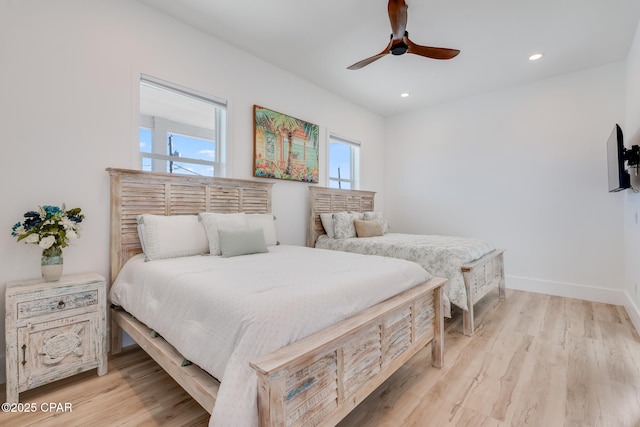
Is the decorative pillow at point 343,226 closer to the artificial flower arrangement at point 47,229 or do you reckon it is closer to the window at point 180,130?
the window at point 180,130

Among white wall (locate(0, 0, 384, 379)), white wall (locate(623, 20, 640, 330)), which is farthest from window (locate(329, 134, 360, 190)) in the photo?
white wall (locate(623, 20, 640, 330))

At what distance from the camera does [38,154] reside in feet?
6.60

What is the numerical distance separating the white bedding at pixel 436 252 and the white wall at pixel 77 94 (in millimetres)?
2308

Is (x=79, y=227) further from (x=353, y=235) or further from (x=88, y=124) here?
(x=353, y=235)

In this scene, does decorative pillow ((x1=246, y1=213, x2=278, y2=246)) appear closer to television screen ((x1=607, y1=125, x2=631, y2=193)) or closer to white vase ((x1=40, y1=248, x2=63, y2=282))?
white vase ((x1=40, y1=248, x2=63, y2=282))

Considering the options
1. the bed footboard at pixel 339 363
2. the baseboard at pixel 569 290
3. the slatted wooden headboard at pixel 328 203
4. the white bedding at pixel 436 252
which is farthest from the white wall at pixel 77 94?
the baseboard at pixel 569 290

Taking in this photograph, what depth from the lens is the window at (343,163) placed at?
4555 millimetres

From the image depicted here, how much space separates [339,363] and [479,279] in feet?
7.47

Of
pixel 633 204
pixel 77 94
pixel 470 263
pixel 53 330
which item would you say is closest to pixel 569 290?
pixel 633 204

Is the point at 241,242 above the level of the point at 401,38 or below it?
below

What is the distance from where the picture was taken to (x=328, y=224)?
12.7 feet

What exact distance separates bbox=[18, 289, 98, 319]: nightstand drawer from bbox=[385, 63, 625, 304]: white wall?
4.57m

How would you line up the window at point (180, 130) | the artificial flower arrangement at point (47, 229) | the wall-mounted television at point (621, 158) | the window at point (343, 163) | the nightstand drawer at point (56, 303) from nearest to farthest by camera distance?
the nightstand drawer at point (56, 303) < the artificial flower arrangement at point (47, 229) < the wall-mounted television at point (621, 158) < the window at point (180, 130) < the window at point (343, 163)

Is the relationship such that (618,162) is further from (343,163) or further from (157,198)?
(157,198)
